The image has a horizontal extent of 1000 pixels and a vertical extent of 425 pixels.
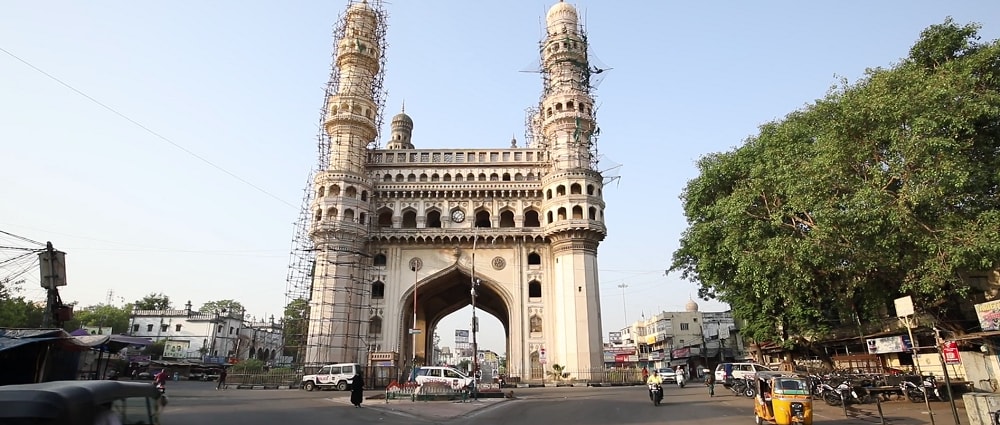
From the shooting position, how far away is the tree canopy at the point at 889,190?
643 inches

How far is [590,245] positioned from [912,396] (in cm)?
2184

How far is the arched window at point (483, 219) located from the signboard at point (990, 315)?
98.2ft

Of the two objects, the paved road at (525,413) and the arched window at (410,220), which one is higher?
the arched window at (410,220)

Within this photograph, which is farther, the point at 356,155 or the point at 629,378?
the point at 356,155

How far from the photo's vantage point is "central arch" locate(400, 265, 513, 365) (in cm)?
4044

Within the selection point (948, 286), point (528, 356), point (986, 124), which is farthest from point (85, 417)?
point (528, 356)

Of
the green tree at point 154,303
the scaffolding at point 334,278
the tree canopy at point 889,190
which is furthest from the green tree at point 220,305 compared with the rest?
the tree canopy at point 889,190

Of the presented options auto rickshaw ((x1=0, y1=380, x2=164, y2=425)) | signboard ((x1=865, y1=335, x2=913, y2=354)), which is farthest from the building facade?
auto rickshaw ((x1=0, y1=380, x2=164, y2=425))

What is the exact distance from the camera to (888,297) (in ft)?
77.8

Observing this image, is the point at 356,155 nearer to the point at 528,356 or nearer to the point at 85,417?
the point at 528,356

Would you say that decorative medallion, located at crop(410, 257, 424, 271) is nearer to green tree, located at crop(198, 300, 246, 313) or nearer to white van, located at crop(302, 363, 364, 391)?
white van, located at crop(302, 363, 364, 391)

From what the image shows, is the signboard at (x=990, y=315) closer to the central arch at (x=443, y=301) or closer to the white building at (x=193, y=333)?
the central arch at (x=443, y=301)

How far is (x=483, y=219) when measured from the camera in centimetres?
4441

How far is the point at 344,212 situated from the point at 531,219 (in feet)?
45.4
